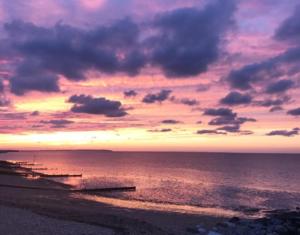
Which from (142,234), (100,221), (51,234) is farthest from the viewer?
(100,221)

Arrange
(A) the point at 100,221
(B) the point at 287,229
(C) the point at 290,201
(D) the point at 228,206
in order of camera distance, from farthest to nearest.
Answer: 1. (C) the point at 290,201
2. (D) the point at 228,206
3. (B) the point at 287,229
4. (A) the point at 100,221

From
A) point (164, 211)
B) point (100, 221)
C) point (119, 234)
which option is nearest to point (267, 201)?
point (164, 211)

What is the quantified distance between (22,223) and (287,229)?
19.7 metres

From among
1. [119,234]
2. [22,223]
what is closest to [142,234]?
[119,234]

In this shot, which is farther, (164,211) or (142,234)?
(164,211)

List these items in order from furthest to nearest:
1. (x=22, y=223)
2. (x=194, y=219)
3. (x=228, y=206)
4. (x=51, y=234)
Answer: (x=228, y=206) < (x=194, y=219) < (x=22, y=223) < (x=51, y=234)

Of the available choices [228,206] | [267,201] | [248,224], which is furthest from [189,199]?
[248,224]

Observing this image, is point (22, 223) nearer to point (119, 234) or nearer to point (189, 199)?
point (119, 234)

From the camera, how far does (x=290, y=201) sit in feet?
194

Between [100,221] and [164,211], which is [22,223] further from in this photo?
[164,211]

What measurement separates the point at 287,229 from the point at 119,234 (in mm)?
14513

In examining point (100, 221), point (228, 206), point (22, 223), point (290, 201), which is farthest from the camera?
point (290, 201)

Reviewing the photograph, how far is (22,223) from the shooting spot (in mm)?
23312

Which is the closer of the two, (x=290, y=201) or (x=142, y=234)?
(x=142, y=234)
